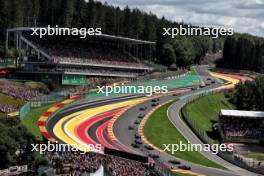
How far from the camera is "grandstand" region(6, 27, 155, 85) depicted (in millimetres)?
91375

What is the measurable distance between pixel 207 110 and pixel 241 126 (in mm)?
15048

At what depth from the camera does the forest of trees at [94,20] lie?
374ft

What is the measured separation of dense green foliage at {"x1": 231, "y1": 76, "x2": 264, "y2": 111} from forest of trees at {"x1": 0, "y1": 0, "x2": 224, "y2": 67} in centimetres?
4507

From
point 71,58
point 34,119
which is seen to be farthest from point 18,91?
point 71,58

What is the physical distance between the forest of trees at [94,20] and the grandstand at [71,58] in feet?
21.7

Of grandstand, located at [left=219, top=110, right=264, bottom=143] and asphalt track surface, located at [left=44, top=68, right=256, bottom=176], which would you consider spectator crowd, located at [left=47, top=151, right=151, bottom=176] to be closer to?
asphalt track surface, located at [left=44, top=68, right=256, bottom=176]

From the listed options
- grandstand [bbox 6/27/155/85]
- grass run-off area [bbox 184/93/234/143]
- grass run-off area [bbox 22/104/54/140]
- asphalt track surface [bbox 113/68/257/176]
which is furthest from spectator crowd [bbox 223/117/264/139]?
grandstand [bbox 6/27/155/85]

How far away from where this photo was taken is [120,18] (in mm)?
141750

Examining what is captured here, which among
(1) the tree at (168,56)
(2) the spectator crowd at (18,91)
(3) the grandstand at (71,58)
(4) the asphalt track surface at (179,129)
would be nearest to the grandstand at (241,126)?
(4) the asphalt track surface at (179,129)

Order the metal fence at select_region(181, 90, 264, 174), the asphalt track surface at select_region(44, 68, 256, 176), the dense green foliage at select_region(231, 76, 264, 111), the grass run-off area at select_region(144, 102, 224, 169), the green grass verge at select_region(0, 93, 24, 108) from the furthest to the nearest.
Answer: the dense green foliage at select_region(231, 76, 264, 111) → the green grass verge at select_region(0, 93, 24, 108) → the grass run-off area at select_region(144, 102, 224, 169) → the asphalt track surface at select_region(44, 68, 256, 176) → the metal fence at select_region(181, 90, 264, 174)

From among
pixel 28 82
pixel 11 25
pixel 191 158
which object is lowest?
pixel 191 158

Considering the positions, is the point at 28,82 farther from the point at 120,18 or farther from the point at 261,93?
the point at 120,18

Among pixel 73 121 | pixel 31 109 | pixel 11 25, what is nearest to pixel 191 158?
pixel 73 121

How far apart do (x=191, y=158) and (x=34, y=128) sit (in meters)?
19.8
